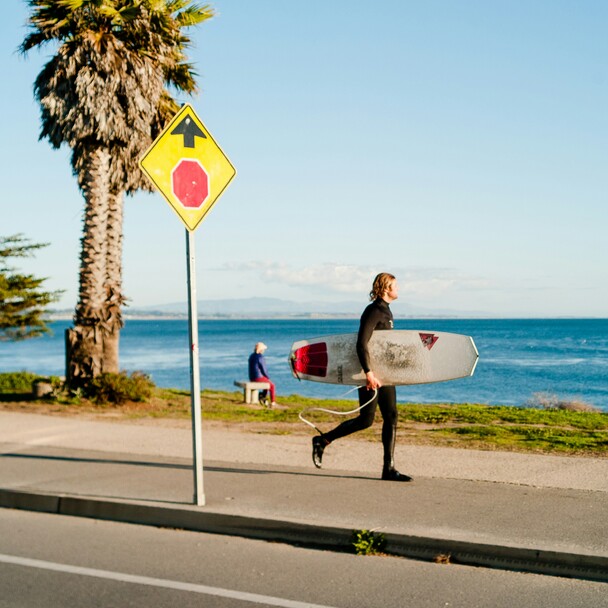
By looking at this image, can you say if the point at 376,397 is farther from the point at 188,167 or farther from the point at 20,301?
the point at 20,301

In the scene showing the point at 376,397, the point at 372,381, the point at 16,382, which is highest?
the point at 372,381

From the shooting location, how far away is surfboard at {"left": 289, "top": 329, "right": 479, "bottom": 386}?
8.49 m

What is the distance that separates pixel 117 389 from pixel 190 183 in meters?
Answer: 9.85

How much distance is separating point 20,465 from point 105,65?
9861 mm

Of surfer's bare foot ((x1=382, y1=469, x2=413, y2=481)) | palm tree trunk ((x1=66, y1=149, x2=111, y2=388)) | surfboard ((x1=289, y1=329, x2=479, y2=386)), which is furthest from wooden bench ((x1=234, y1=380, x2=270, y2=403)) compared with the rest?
surfer's bare foot ((x1=382, y1=469, x2=413, y2=481))

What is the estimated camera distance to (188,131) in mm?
7383

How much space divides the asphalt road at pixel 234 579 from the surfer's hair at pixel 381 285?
2.79 meters

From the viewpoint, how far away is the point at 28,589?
5512 millimetres

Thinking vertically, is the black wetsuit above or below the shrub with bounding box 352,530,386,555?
above

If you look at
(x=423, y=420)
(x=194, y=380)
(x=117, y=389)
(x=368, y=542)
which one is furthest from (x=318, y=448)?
(x=117, y=389)

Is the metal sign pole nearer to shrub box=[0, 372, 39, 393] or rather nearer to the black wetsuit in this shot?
the black wetsuit

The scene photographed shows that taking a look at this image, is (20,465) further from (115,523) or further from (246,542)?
(246,542)

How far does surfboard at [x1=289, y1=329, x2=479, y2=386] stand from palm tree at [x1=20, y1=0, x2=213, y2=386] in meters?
9.55

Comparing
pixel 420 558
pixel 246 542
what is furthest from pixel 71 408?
pixel 420 558
